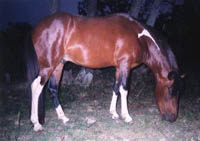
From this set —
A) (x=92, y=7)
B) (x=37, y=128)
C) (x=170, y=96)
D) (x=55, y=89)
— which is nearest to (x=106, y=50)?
(x=55, y=89)

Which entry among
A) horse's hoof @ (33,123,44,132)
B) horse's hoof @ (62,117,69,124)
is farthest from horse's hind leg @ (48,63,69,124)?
horse's hoof @ (33,123,44,132)

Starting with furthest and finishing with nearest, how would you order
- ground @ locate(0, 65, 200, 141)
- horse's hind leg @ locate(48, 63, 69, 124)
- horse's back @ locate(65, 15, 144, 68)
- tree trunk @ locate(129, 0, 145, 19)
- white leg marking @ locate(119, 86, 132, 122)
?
tree trunk @ locate(129, 0, 145, 19)
horse's hind leg @ locate(48, 63, 69, 124)
white leg marking @ locate(119, 86, 132, 122)
horse's back @ locate(65, 15, 144, 68)
ground @ locate(0, 65, 200, 141)

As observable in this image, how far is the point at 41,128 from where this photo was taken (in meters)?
4.40

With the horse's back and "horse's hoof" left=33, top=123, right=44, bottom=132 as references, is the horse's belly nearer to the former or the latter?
the horse's back

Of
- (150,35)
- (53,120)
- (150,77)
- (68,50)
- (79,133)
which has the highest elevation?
(150,35)

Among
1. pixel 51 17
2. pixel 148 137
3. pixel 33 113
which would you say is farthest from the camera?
pixel 51 17

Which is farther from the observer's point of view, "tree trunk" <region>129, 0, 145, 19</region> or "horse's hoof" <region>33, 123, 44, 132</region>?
"tree trunk" <region>129, 0, 145, 19</region>

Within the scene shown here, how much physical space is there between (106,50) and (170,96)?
1.84m

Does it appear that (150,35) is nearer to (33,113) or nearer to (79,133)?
(79,133)

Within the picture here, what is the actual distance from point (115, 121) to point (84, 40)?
2027mm

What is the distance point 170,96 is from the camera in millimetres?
4922

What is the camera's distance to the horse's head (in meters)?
4.71

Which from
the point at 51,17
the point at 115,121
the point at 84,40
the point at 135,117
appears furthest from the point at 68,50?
the point at 135,117

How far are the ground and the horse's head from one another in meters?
0.24
